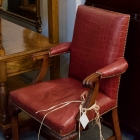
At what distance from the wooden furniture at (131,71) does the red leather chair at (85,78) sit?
0.15 metres

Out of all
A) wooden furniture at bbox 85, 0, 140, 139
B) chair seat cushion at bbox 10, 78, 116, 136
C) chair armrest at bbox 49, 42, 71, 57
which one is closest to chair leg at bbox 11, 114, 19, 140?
chair seat cushion at bbox 10, 78, 116, 136

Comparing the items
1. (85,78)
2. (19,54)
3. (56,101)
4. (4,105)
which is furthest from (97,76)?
(4,105)

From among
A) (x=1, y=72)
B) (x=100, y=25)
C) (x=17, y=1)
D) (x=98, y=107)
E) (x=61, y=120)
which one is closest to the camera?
(x=61, y=120)

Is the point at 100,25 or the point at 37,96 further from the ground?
the point at 100,25

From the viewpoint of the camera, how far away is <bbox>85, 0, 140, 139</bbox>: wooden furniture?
1.82 metres

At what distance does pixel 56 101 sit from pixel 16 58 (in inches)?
18.8

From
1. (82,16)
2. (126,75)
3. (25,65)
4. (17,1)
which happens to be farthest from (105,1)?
(17,1)

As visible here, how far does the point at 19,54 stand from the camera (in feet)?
6.44

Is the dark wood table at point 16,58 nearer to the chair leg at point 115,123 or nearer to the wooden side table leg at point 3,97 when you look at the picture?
the wooden side table leg at point 3,97

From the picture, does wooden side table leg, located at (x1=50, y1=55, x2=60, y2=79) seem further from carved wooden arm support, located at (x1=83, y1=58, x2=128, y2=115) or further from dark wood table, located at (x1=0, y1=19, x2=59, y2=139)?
carved wooden arm support, located at (x1=83, y1=58, x2=128, y2=115)

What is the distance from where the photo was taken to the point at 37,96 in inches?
67.9

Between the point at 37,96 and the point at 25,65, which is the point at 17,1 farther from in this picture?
the point at 37,96

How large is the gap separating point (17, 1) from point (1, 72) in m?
0.95

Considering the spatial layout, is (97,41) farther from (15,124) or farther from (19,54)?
(15,124)
